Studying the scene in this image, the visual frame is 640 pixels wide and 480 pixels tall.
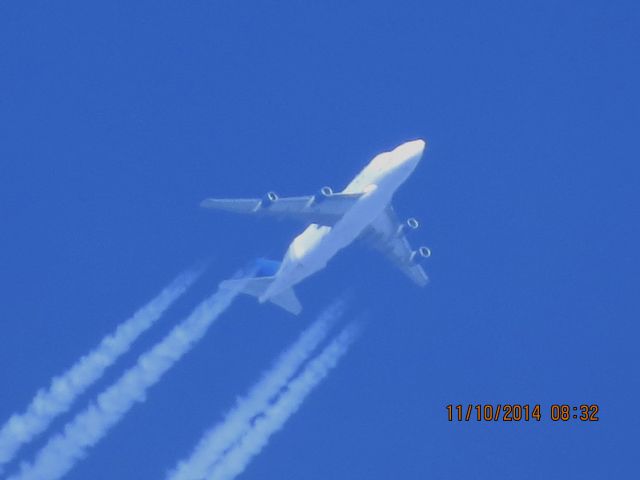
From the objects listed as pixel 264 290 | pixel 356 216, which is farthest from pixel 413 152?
pixel 264 290

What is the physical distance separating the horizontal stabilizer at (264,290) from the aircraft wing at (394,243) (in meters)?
4.92

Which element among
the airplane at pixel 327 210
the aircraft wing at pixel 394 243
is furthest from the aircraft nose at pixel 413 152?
the aircraft wing at pixel 394 243

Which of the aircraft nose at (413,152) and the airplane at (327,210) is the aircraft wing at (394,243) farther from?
the aircraft nose at (413,152)

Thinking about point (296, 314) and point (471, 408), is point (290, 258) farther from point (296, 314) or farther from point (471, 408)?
point (471, 408)

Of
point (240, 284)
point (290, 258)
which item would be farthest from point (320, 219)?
point (240, 284)

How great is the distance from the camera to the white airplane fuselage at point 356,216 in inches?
2409

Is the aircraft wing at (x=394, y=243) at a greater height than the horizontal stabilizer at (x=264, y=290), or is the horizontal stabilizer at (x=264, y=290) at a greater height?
the aircraft wing at (x=394, y=243)

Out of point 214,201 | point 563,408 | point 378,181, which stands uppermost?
point 563,408

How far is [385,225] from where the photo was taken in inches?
2667

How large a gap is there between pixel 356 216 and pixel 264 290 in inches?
308

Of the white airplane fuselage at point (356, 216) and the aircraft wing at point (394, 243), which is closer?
the white airplane fuselage at point (356, 216)

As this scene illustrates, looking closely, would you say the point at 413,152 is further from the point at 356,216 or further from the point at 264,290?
the point at 264,290

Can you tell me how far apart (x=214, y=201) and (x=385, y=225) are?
1003 cm

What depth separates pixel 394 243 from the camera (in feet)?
226
